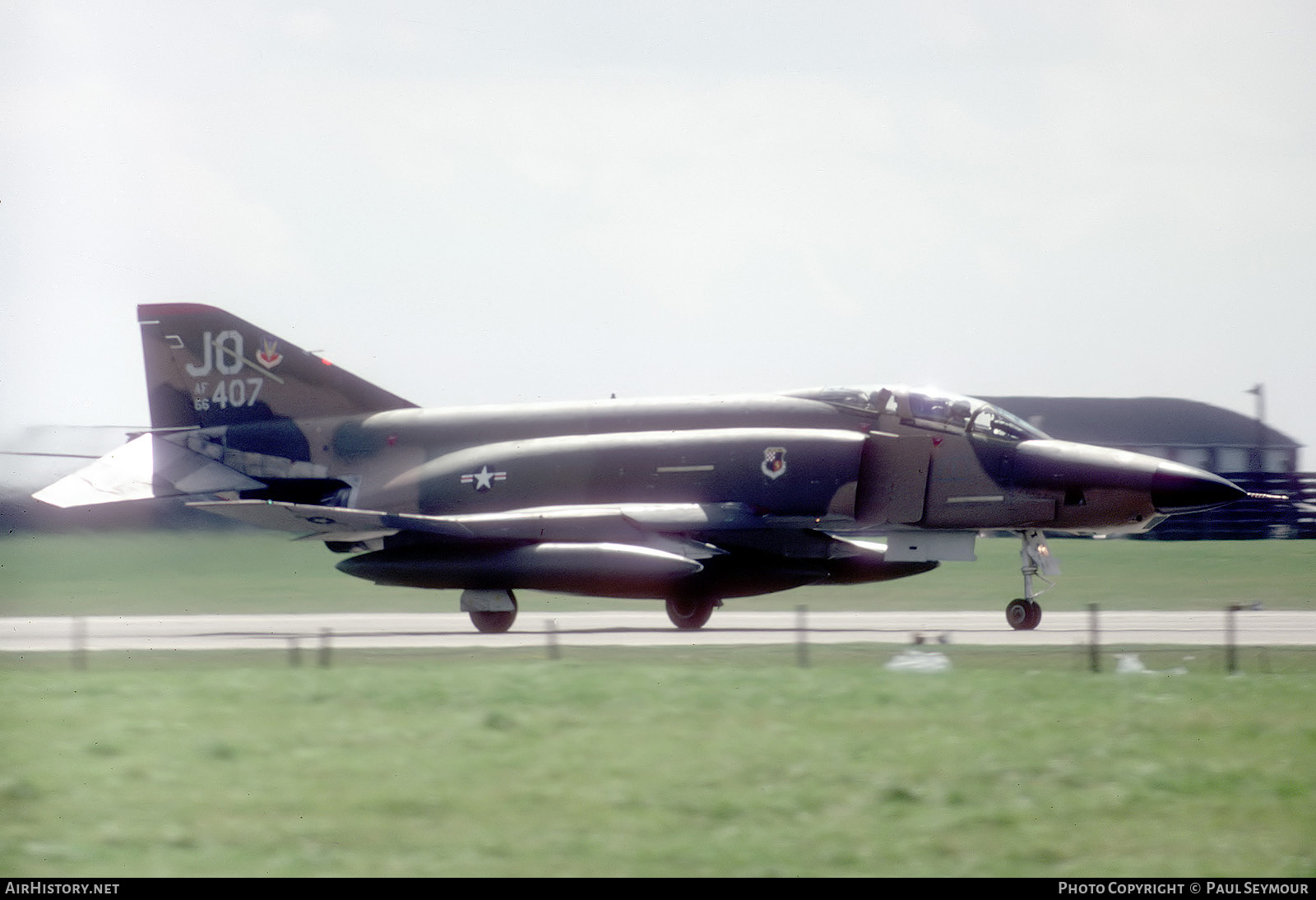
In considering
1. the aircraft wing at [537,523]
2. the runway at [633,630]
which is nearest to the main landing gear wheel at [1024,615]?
the runway at [633,630]

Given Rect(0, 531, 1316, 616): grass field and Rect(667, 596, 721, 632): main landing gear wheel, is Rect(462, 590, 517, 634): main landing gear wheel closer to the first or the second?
Rect(667, 596, 721, 632): main landing gear wheel

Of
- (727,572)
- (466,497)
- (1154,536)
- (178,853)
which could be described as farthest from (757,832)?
(1154,536)

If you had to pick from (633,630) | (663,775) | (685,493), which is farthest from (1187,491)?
(663,775)

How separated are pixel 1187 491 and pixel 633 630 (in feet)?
25.6

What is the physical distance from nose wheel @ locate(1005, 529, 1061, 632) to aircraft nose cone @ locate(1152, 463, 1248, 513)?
1.62 meters

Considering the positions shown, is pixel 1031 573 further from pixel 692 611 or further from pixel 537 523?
pixel 537 523

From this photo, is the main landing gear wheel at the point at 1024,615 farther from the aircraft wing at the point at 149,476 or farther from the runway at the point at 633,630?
the aircraft wing at the point at 149,476

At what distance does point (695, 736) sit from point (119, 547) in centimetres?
2246

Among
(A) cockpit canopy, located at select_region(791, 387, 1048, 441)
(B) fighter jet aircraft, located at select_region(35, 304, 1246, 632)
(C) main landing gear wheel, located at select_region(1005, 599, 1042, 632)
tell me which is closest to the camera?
(C) main landing gear wheel, located at select_region(1005, 599, 1042, 632)

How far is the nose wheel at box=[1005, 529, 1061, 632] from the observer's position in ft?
65.0

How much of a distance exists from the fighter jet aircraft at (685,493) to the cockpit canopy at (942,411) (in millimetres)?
26

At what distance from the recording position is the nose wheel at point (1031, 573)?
19.8 metres

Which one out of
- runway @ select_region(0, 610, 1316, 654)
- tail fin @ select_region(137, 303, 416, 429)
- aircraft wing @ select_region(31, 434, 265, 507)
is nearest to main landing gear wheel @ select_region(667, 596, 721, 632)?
runway @ select_region(0, 610, 1316, 654)
